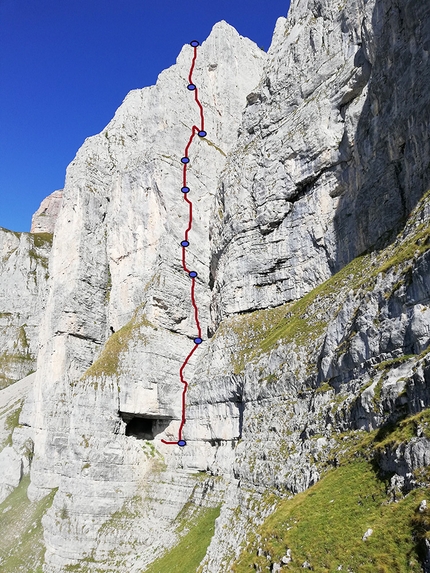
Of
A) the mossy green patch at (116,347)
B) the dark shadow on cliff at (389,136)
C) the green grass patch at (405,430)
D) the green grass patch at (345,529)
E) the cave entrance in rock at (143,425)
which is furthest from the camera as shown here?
the mossy green patch at (116,347)

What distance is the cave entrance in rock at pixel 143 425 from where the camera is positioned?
56.8 m

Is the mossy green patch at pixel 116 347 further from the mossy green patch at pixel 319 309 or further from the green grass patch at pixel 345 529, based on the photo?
the green grass patch at pixel 345 529

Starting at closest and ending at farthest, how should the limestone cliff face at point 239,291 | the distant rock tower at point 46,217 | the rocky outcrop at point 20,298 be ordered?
the limestone cliff face at point 239,291 < the rocky outcrop at point 20,298 < the distant rock tower at point 46,217

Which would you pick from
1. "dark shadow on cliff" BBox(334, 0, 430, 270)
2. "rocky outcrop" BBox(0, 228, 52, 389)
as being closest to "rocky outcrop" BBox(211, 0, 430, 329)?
"dark shadow on cliff" BBox(334, 0, 430, 270)

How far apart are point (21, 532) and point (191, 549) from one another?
3200 cm

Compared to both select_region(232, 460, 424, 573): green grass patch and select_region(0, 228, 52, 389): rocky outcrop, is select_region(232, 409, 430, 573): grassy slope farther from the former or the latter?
select_region(0, 228, 52, 389): rocky outcrop

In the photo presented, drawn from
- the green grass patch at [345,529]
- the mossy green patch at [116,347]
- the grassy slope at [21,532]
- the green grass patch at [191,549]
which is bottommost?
the grassy slope at [21,532]

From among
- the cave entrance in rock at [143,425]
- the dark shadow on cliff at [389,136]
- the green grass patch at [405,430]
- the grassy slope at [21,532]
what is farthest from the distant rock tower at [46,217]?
the green grass patch at [405,430]

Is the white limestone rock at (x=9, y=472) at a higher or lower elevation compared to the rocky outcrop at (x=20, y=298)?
lower

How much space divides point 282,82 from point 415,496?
193 ft

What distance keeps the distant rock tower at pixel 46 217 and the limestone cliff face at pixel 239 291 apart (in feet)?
283

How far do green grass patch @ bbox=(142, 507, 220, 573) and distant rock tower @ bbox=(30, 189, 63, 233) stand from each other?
142429 mm

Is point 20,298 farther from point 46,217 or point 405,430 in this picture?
point 405,430

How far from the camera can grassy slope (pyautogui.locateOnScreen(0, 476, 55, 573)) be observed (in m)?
48.6
